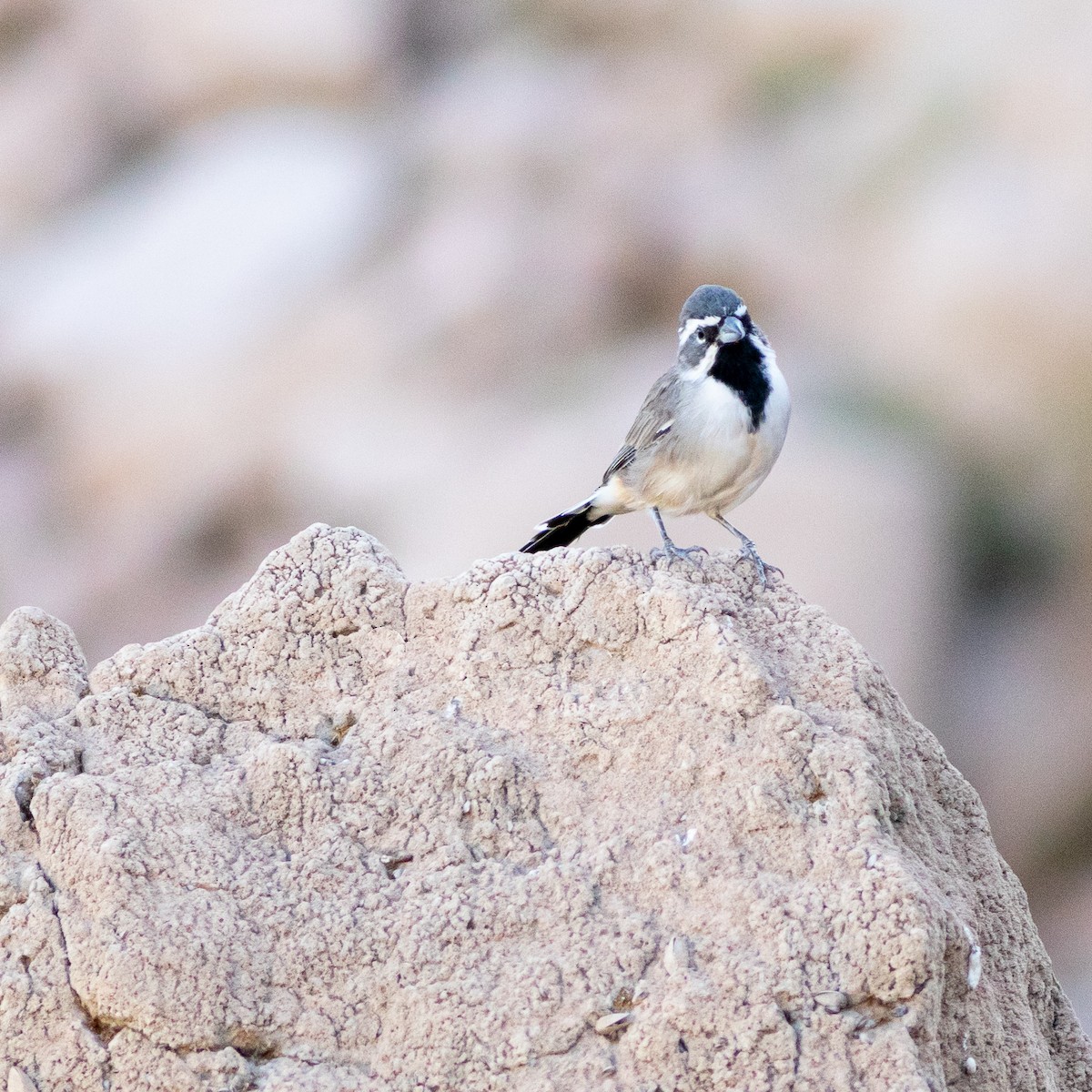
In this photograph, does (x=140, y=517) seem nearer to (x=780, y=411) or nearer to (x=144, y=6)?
(x=144, y=6)

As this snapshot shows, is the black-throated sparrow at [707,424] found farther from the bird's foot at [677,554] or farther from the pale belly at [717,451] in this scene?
the bird's foot at [677,554]

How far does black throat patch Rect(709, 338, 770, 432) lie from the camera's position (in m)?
5.97

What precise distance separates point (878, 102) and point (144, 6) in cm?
930

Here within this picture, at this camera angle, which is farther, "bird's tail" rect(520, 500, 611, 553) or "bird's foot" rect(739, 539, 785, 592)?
"bird's tail" rect(520, 500, 611, 553)

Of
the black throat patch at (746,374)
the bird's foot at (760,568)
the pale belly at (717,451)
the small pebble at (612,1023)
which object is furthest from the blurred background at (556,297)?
the small pebble at (612,1023)

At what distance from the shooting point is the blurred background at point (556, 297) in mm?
13758

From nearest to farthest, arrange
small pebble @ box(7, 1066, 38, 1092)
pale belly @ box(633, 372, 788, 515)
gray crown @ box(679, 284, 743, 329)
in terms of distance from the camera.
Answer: small pebble @ box(7, 1066, 38, 1092) → pale belly @ box(633, 372, 788, 515) → gray crown @ box(679, 284, 743, 329)

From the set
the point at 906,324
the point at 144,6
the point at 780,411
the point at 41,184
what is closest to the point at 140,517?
the point at 41,184

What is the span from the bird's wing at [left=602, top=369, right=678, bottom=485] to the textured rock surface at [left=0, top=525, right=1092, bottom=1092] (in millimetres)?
2149

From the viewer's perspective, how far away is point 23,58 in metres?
20.8

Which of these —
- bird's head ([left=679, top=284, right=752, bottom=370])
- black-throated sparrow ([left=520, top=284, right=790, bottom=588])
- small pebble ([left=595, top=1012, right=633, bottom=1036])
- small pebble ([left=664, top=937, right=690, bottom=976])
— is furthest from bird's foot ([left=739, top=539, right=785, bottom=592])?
bird's head ([left=679, top=284, right=752, bottom=370])

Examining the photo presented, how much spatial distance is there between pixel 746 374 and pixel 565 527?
3.00 feet

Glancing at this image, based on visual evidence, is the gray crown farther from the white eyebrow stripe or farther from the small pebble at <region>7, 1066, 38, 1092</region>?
the small pebble at <region>7, 1066, 38, 1092</region>

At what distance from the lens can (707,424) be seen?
19.6 feet
